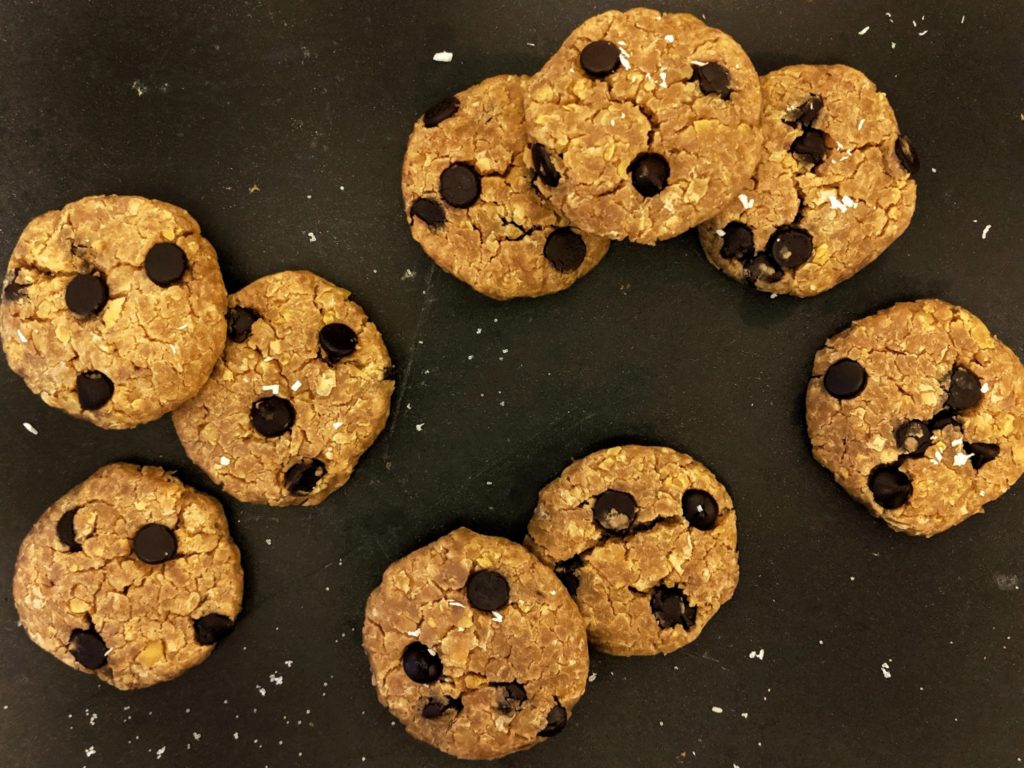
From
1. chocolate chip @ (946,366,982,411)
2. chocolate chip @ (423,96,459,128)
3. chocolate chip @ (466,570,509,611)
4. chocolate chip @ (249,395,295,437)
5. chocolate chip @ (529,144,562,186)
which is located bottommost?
chocolate chip @ (946,366,982,411)

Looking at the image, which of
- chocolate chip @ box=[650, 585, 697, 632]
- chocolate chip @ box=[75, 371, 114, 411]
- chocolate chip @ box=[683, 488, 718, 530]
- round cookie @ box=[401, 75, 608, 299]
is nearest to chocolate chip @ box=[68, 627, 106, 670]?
chocolate chip @ box=[75, 371, 114, 411]

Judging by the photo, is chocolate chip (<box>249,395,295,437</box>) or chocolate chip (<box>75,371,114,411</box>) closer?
chocolate chip (<box>75,371,114,411</box>)

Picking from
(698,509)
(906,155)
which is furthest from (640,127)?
(698,509)

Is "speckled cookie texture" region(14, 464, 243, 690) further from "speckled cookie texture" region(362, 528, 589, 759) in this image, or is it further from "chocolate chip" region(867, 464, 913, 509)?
"chocolate chip" region(867, 464, 913, 509)

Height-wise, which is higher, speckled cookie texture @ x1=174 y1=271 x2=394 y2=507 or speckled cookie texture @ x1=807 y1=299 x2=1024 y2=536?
speckled cookie texture @ x1=174 y1=271 x2=394 y2=507

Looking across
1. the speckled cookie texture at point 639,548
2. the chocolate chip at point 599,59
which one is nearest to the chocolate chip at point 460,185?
the chocolate chip at point 599,59
